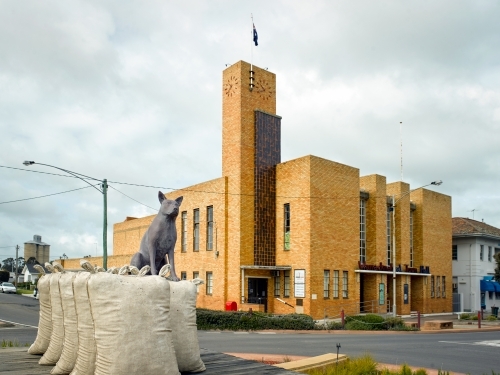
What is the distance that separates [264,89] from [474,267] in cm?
2618

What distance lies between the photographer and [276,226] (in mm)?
34688

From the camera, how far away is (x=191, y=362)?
708 cm

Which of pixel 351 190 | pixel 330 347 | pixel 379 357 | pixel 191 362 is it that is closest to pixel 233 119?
pixel 351 190

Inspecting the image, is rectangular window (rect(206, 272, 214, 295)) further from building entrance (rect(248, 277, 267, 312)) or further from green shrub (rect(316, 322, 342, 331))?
green shrub (rect(316, 322, 342, 331))

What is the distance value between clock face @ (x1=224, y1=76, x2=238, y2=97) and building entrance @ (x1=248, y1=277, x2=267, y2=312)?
11.6 m

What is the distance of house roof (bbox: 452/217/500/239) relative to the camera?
158ft

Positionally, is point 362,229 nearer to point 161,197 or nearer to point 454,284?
point 454,284

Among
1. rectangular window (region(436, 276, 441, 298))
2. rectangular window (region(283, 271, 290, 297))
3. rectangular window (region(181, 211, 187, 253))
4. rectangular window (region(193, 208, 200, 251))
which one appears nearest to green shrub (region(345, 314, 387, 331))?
rectangular window (region(283, 271, 290, 297))

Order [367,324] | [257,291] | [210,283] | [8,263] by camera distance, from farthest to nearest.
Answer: [8,263] < [210,283] < [257,291] < [367,324]

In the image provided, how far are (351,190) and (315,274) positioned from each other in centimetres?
646

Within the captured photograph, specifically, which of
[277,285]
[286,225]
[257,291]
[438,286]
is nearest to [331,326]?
[277,285]

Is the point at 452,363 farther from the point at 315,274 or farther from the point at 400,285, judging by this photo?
the point at 400,285

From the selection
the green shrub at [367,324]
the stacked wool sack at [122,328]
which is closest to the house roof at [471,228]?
the green shrub at [367,324]

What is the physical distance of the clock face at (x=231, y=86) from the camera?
1342 inches
